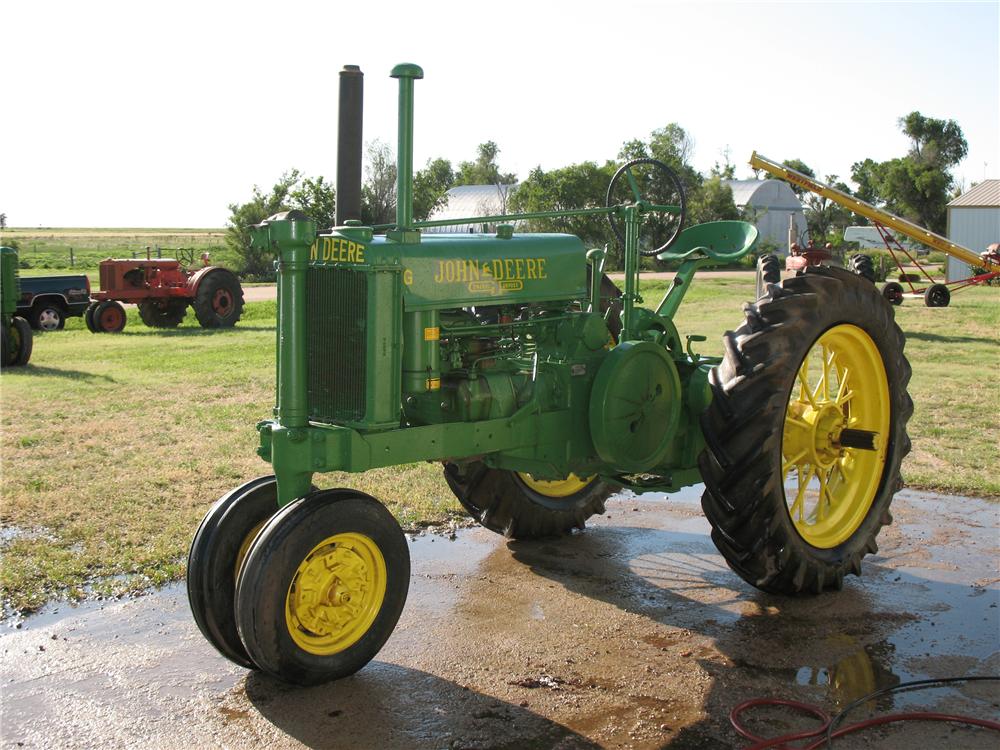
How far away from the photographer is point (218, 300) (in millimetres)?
19297

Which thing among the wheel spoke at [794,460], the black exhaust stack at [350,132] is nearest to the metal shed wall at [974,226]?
the wheel spoke at [794,460]

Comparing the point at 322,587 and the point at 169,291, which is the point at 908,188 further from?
the point at 322,587

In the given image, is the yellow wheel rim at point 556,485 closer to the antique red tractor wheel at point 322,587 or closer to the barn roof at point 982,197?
the antique red tractor wheel at point 322,587

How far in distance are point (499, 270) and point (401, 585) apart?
1.45m

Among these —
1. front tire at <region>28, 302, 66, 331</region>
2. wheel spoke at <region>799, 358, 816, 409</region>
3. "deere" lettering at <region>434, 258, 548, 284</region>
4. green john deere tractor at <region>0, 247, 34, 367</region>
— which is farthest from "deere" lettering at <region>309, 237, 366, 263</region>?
front tire at <region>28, 302, 66, 331</region>

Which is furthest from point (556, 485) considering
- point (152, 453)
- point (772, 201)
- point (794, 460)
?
point (772, 201)

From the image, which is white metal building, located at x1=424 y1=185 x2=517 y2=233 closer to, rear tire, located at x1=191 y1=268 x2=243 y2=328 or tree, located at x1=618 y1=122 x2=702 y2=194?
tree, located at x1=618 y1=122 x2=702 y2=194

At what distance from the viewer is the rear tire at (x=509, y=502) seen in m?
5.93

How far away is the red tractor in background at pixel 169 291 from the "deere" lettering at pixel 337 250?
50.2 feet

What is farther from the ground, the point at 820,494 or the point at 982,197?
the point at 982,197

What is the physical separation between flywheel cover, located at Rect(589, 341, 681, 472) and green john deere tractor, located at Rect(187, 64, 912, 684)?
1 centimetres

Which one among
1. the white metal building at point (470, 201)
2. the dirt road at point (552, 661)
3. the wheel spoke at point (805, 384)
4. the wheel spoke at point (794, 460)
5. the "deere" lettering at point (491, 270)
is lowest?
the dirt road at point (552, 661)

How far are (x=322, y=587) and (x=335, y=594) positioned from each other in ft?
0.23

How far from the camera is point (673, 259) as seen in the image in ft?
20.0
